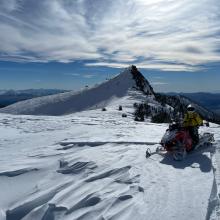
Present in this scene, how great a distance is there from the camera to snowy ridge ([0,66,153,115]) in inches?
2616

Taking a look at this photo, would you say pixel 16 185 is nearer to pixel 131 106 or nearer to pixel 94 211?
pixel 94 211

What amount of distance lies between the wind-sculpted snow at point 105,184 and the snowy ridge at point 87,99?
5266 centimetres

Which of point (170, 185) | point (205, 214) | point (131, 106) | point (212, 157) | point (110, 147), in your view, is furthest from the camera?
point (131, 106)

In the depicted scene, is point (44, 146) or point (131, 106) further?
point (131, 106)

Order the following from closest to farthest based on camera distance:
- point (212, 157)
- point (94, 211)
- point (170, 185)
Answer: point (94, 211)
point (170, 185)
point (212, 157)

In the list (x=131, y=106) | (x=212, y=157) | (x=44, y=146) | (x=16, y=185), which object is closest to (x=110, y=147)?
(x=44, y=146)

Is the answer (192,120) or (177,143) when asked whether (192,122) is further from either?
(177,143)

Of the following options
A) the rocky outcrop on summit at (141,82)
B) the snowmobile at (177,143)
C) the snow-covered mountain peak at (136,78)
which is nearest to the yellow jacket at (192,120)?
the snowmobile at (177,143)

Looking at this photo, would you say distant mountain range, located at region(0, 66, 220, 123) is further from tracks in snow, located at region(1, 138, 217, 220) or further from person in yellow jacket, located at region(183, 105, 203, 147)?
tracks in snow, located at region(1, 138, 217, 220)

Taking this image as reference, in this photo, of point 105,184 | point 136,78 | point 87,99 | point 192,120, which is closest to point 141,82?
point 136,78

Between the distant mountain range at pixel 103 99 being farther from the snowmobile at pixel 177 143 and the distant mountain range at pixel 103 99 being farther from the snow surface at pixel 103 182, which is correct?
the snowmobile at pixel 177 143

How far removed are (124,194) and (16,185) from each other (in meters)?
2.88

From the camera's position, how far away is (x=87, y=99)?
7281 centimetres

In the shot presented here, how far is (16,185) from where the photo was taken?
8039 mm
